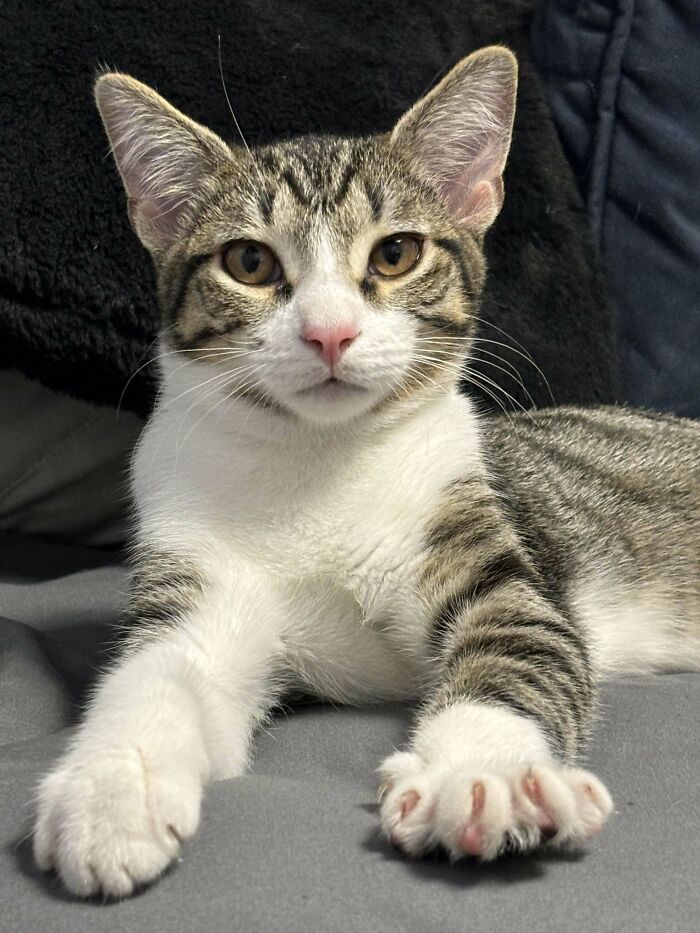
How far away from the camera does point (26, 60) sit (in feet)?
6.15

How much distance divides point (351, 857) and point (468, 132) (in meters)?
1.09

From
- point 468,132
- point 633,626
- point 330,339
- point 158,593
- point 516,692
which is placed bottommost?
point 633,626

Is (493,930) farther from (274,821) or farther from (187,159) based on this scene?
(187,159)

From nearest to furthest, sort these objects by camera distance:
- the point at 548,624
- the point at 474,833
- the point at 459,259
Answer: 1. the point at 474,833
2. the point at 548,624
3. the point at 459,259

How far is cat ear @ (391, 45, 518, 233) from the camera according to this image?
144 centimetres

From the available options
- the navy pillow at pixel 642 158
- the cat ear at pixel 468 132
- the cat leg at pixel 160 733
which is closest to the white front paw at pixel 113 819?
the cat leg at pixel 160 733

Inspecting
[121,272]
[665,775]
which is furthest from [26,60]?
[665,775]

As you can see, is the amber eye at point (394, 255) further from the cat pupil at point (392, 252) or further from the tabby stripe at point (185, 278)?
the tabby stripe at point (185, 278)

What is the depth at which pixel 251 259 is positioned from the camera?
131 cm

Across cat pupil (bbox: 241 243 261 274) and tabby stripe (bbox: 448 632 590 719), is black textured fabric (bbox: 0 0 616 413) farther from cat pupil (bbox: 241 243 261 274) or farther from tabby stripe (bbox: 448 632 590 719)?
tabby stripe (bbox: 448 632 590 719)

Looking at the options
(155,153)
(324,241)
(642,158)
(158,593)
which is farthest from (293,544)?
(642,158)

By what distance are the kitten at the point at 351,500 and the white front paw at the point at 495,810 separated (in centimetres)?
3

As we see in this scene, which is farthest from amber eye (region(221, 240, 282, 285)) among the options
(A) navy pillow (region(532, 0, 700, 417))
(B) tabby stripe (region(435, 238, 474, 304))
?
(A) navy pillow (region(532, 0, 700, 417))

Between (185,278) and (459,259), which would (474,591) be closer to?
(459,259)
